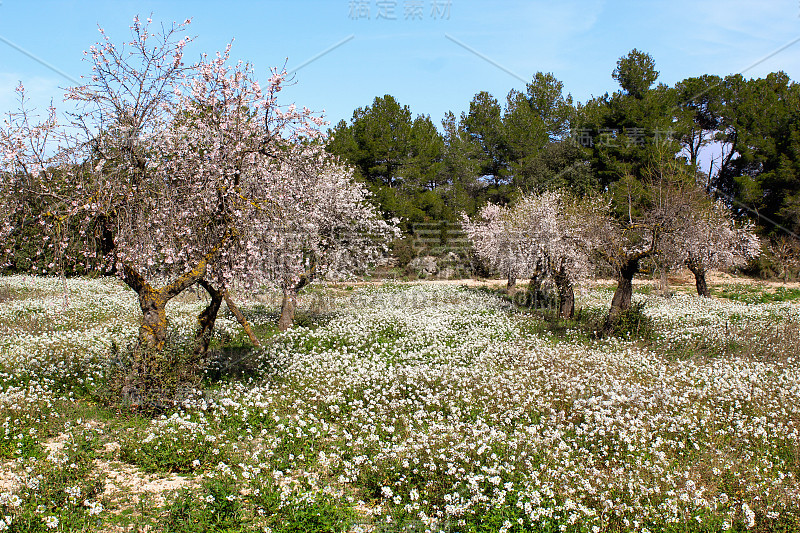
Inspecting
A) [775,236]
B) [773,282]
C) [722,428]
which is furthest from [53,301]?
[775,236]

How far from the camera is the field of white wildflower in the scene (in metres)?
6.26

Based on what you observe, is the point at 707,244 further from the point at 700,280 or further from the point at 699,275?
the point at 700,280

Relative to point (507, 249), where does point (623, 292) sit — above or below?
below

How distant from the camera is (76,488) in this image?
21.3ft

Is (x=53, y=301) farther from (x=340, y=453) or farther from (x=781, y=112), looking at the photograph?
(x=781, y=112)

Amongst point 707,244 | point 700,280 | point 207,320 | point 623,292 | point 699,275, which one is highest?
point 707,244

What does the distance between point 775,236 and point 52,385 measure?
49.6 m

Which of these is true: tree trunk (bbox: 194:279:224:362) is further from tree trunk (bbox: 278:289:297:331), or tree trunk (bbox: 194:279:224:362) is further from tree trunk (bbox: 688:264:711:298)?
tree trunk (bbox: 688:264:711:298)

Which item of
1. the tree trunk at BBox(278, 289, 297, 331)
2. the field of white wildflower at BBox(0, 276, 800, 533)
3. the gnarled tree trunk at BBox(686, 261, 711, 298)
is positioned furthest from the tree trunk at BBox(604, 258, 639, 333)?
the gnarled tree trunk at BBox(686, 261, 711, 298)

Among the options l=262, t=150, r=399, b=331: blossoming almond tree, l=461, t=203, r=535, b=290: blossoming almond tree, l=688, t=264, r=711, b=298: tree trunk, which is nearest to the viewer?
l=262, t=150, r=399, b=331: blossoming almond tree

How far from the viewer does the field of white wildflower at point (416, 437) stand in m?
6.26

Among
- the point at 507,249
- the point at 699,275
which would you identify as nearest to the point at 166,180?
the point at 507,249

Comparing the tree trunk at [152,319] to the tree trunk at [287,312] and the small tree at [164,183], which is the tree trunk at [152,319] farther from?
the tree trunk at [287,312]

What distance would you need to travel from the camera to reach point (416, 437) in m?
8.52
